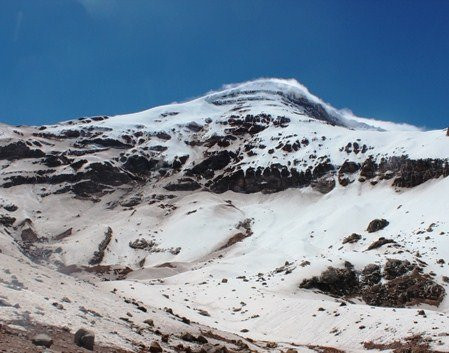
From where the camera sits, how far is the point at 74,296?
21250 millimetres

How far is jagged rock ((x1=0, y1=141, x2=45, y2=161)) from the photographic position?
15212cm

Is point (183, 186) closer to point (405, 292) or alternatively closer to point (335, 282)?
point (335, 282)

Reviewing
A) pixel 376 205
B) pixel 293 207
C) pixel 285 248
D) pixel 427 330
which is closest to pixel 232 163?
pixel 293 207

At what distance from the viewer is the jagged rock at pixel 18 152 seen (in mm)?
152125

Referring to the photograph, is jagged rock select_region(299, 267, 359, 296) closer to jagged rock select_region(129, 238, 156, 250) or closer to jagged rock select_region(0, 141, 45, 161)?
jagged rock select_region(129, 238, 156, 250)

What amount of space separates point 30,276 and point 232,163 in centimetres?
12348

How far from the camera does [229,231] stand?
96.4 m

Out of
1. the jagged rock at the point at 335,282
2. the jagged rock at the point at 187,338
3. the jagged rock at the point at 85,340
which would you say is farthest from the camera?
the jagged rock at the point at 335,282

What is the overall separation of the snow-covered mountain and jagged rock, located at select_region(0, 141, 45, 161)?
573 mm

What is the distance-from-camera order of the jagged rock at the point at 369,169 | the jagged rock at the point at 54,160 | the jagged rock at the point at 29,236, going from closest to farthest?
1. the jagged rock at the point at 29,236
2. the jagged rock at the point at 369,169
3. the jagged rock at the point at 54,160

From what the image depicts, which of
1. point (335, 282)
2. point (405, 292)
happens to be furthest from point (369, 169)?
point (405, 292)

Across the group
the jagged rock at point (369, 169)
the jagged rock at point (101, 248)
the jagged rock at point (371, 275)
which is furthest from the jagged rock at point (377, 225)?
the jagged rock at point (101, 248)

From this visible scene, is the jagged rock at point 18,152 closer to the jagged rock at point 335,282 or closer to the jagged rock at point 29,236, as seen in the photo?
the jagged rock at point 29,236

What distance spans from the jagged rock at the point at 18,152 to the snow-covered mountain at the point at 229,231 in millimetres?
573
